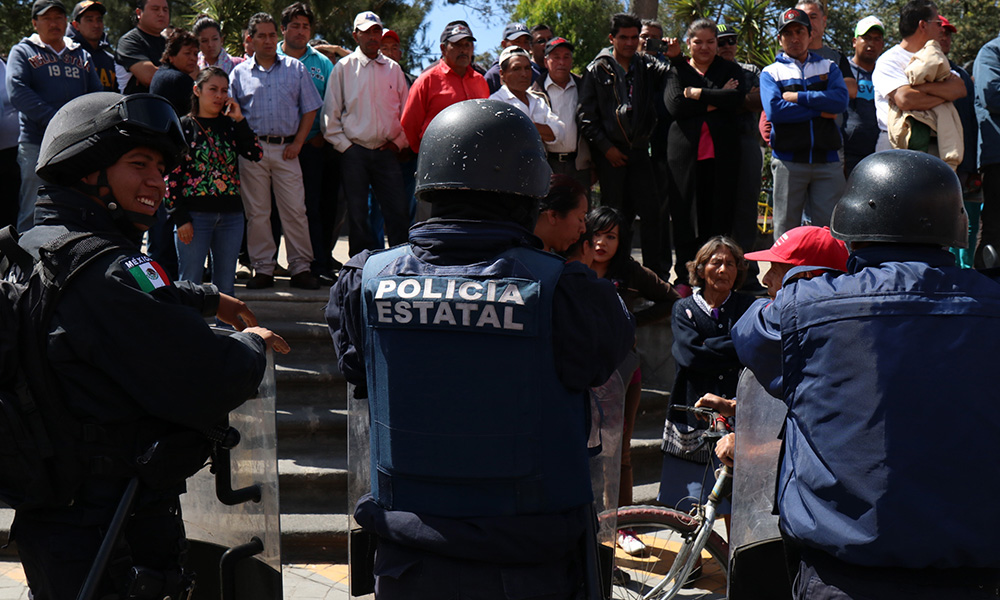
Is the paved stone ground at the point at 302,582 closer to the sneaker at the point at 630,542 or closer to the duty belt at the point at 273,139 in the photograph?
the sneaker at the point at 630,542

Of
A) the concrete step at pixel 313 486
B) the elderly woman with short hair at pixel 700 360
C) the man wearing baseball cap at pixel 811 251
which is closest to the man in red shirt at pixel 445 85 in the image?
the concrete step at pixel 313 486

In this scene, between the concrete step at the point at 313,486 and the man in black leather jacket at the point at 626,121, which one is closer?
the concrete step at the point at 313,486

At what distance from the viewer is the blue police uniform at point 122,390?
103 inches

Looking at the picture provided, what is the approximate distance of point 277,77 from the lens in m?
7.37

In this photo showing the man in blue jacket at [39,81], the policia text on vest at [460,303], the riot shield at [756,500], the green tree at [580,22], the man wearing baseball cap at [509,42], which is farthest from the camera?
the green tree at [580,22]

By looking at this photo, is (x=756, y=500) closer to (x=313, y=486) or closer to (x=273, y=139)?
(x=313, y=486)

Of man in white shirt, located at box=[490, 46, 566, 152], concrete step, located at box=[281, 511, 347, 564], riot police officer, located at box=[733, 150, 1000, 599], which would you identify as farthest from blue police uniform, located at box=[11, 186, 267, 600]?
man in white shirt, located at box=[490, 46, 566, 152]

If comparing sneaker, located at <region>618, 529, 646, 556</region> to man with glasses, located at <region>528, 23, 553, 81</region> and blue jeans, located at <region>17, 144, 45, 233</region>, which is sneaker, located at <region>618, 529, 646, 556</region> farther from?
man with glasses, located at <region>528, 23, 553, 81</region>

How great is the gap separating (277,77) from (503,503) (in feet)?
18.5

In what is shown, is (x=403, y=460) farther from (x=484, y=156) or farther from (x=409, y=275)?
(x=484, y=156)

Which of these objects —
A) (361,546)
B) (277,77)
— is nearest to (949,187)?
(361,546)

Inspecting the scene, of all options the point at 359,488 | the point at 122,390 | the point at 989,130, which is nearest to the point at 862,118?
the point at 989,130

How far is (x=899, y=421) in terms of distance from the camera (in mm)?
2477

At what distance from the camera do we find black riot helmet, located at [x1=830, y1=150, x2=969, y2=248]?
106 inches
